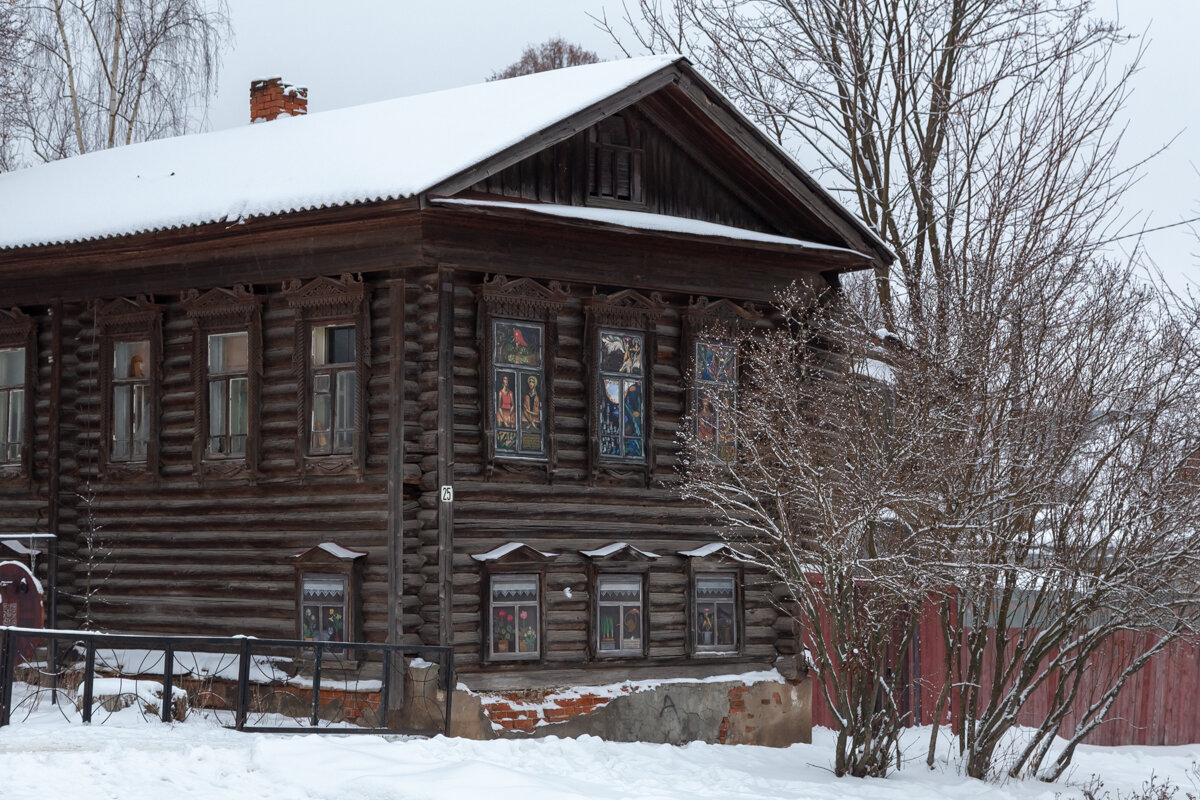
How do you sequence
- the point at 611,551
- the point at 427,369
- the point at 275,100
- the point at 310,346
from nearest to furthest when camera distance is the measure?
the point at 427,369, the point at 310,346, the point at 611,551, the point at 275,100

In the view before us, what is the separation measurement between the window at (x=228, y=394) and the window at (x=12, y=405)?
122 inches

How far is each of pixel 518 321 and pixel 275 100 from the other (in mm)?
6629

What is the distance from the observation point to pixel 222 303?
724 inches

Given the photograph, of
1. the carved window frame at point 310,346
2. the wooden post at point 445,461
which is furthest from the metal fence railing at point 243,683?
the carved window frame at point 310,346

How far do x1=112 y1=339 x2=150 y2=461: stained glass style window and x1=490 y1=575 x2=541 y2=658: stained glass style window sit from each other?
15.4 feet

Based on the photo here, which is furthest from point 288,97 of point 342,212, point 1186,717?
point 1186,717

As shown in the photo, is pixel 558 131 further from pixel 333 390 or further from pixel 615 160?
pixel 333 390

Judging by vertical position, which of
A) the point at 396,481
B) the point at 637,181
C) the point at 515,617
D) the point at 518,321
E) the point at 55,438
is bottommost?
the point at 515,617

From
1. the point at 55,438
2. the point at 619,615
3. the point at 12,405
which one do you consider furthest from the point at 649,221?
the point at 12,405

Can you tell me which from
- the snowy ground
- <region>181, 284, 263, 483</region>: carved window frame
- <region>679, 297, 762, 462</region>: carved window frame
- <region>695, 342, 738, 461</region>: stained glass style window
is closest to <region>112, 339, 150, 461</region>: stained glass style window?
<region>181, 284, 263, 483</region>: carved window frame

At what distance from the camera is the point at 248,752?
43.9ft

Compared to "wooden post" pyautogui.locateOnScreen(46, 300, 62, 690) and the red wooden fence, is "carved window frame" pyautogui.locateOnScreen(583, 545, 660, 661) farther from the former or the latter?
"wooden post" pyautogui.locateOnScreen(46, 300, 62, 690)

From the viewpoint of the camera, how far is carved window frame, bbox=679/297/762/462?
19.1 meters

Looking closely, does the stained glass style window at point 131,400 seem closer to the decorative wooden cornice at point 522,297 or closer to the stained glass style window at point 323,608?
the stained glass style window at point 323,608
